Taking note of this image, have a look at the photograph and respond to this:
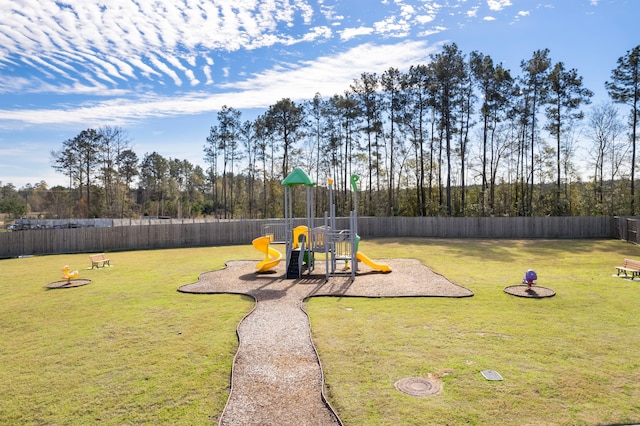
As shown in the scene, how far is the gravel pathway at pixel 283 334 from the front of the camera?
4.79m

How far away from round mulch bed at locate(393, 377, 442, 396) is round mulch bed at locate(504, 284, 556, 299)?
639 centimetres

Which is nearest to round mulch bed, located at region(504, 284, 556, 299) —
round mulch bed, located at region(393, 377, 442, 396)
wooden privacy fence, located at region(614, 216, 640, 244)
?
round mulch bed, located at region(393, 377, 442, 396)

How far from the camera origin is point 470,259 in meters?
18.0

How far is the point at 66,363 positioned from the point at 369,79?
34.4m

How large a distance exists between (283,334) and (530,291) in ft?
25.0

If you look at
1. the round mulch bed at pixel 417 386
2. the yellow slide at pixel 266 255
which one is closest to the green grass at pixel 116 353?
the round mulch bed at pixel 417 386

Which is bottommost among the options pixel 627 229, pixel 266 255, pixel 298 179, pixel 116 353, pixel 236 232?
pixel 116 353

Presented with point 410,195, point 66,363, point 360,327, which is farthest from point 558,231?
point 66,363

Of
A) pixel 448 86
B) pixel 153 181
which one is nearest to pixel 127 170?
pixel 153 181

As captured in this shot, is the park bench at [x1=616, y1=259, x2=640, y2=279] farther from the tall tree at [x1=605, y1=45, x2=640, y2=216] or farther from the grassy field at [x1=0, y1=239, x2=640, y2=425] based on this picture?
the tall tree at [x1=605, y1=45, x2=640, y2=216]

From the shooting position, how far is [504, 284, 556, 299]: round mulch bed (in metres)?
10.5

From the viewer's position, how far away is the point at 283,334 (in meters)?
7.62

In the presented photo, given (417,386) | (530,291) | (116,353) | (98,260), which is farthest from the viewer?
(98,260)

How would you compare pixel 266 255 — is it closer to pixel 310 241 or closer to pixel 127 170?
pixel 310 241
